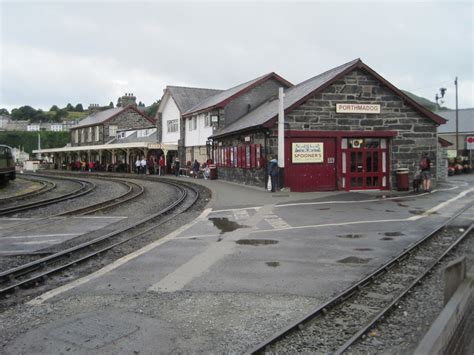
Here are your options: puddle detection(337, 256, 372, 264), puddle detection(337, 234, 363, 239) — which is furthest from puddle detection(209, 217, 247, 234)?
puddle detection(337, 256, 372, 264)

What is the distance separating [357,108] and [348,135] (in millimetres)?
1280

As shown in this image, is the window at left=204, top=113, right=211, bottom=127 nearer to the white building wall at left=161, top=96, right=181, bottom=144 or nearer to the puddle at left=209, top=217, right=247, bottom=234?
the white building wall at left=161, top=96, right=181, bottom=144

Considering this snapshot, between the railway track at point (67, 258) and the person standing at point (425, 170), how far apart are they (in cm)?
1183

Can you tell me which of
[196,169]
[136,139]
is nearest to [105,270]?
[196,169]

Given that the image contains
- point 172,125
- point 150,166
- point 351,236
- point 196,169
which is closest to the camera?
point 351,236

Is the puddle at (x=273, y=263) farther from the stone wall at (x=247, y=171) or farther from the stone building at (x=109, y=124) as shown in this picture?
the stone building at (x=109, y=124)

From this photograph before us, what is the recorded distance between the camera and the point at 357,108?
67.0 ft

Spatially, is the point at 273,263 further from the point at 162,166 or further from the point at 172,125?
the point at 172,125

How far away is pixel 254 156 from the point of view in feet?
70.6

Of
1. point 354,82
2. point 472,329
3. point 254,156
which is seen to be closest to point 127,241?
point 472,329

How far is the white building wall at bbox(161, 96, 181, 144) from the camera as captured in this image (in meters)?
38.5

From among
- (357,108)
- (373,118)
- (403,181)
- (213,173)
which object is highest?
(357,108)

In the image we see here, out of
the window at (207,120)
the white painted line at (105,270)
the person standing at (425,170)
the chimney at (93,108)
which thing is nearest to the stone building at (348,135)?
the person standing at (425,170)

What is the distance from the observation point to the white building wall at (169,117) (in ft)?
126
